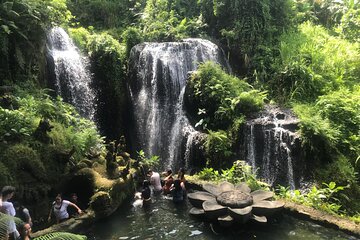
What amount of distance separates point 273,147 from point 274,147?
38 millimetres

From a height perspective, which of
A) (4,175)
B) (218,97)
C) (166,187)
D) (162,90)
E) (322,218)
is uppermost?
(162,90)

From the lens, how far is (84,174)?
31.4 feet

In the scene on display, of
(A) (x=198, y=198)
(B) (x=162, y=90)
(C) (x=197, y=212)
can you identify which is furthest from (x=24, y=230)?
(B) (x=162, y=90)

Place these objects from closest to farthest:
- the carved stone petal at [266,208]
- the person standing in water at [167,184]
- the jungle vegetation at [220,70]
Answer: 1. the carved stone petal at [266,208]
2. the jungle vegetation at [220,70]
3. the person standing in water at [167,184]

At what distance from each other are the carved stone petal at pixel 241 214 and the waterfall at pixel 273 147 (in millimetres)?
3459

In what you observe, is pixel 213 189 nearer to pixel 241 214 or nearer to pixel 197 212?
pixel 197 212

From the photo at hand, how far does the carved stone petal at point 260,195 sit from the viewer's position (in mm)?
9112

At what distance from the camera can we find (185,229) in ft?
28.1

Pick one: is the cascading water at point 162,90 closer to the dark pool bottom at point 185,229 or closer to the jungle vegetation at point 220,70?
the jungle vegetation at point 220,70

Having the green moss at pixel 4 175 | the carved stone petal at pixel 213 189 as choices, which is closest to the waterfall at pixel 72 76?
the green moss at pixel 4 175

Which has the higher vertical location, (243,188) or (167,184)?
(243,188)

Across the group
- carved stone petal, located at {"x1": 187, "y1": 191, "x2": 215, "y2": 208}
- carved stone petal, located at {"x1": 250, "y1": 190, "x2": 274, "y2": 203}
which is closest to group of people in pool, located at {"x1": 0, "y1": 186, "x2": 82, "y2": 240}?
carved stone petal, located at {"x1": 187, "y1": 191, "x2": 215, "y2": 208}

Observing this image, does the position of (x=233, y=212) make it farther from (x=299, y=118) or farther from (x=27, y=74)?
(x=27, y=74)

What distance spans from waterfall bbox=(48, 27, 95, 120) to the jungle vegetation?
2.29 feet
